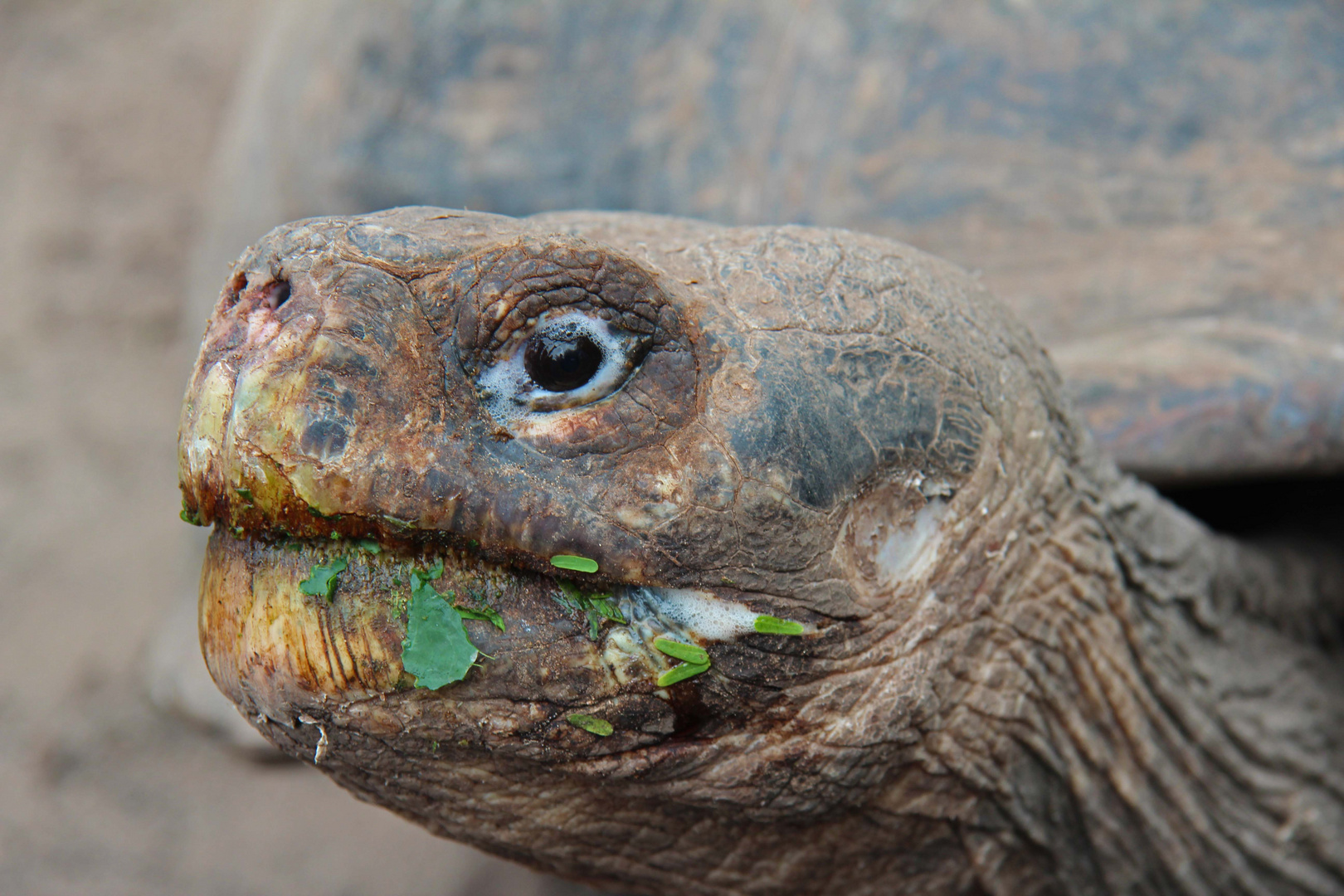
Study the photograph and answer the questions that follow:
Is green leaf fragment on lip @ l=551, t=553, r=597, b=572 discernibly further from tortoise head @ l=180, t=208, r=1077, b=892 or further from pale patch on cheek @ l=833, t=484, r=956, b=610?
pale patch on cheek @ l=833, t=484, r=956, b=610

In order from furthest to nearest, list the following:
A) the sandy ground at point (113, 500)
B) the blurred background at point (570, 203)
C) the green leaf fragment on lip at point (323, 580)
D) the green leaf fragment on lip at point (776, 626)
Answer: the sandy ground at point (113, 500) < the blurred background at point (570, 203) < the green leaf fragment on lip at point (776, 626) < the green leaf fragment on lip at point (323, 580)

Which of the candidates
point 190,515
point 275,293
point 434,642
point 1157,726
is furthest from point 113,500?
point 1157,726

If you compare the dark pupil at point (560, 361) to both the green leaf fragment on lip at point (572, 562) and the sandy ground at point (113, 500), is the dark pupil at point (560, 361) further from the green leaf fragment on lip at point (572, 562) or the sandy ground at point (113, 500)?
the sandy ground at point (113, 500)

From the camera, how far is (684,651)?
1198mm

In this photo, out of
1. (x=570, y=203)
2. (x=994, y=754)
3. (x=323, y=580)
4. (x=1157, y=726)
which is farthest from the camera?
(x=570, y=203)

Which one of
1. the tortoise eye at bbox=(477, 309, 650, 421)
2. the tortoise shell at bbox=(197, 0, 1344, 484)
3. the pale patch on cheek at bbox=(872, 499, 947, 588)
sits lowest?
the pale patch on cheek at bbox=(872, 499, 947, 588)

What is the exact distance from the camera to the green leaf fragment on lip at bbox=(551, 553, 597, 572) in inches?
44.5

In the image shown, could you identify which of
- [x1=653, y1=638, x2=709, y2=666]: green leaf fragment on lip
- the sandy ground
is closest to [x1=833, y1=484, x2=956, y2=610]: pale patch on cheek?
[x1=653, y1=638, x2=709, y2=666]: green leaf fragment on lip

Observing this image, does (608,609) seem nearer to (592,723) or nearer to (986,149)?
(592,723)

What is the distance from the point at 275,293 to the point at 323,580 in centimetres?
31

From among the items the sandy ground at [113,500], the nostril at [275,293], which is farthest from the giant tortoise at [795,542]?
the sandy ground at [113,500]

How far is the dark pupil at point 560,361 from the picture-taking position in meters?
1.16

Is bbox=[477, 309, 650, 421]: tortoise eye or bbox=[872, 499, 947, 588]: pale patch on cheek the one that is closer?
bbox=[477, 309, 650, 421]: tortoise eye

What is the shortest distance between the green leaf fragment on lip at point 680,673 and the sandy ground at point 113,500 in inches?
75.0
